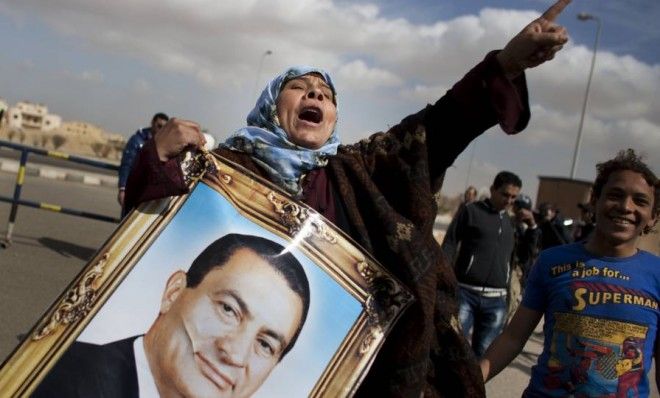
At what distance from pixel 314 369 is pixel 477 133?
2.69 feet

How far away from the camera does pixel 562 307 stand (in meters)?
2.51

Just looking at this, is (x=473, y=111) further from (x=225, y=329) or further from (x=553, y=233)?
(x=553, y=233)

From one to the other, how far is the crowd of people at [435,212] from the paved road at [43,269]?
182 cm

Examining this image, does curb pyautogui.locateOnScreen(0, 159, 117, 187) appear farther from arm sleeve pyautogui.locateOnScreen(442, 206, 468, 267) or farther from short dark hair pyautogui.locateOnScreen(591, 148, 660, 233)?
short dark hair pyautogui.locateOnScreen(591, 148, 660, 233)

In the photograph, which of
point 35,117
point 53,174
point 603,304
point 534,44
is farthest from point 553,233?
point 35,117

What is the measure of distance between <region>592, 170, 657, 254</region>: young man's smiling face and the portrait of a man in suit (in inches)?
52.9

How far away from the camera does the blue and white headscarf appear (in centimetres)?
197

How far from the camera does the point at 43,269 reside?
673 cm

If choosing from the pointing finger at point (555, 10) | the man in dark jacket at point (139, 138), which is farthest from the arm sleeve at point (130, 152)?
the pointing finger at point (555, 10)

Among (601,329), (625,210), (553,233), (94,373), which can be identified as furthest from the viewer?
(553,233)

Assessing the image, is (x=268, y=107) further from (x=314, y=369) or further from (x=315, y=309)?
(x=314, y=369)

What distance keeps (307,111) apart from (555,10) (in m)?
0.78

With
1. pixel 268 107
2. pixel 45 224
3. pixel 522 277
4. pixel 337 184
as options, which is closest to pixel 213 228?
pixel 337 184

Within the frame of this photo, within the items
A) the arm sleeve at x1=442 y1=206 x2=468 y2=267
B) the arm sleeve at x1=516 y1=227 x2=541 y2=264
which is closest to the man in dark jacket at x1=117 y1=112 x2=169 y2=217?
the arm sleeve at x1=442 y1=206 x2=468 y2=267
